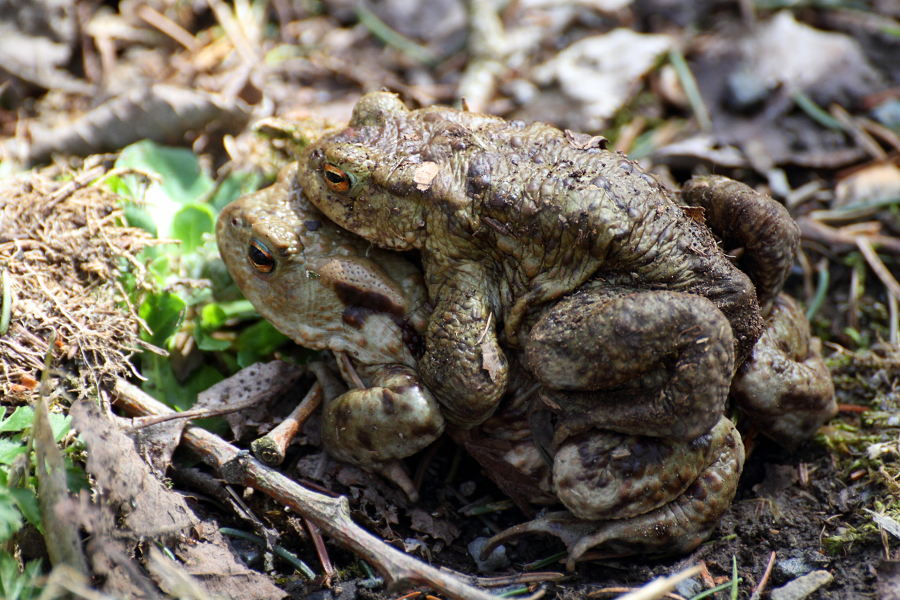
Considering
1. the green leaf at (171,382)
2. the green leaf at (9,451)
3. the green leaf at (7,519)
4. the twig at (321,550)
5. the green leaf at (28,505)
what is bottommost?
the twig at (321,550)

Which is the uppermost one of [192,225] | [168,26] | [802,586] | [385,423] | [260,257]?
[168,26]

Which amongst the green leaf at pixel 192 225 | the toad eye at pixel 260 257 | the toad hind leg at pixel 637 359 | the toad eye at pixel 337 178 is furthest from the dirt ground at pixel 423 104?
the toad eye at pixel 337 178

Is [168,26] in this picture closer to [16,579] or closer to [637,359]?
[16,579]

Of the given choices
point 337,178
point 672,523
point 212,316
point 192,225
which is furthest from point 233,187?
point 672,523

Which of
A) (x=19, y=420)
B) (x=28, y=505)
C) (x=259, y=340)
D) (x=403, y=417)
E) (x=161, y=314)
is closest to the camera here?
(x=28, y=505)

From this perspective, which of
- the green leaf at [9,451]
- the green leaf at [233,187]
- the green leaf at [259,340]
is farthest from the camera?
the green leaf at [233,187]

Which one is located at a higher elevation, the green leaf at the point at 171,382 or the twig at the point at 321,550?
the green leaf at the point at 171,382

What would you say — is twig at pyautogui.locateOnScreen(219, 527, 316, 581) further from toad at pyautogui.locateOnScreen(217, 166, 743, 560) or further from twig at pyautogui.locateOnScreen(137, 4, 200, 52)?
twig at pyautogui.locateOnScreen(137, 4, 200, 52)

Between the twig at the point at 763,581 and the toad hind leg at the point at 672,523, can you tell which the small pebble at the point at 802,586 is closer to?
the twig at the point at 763,581
